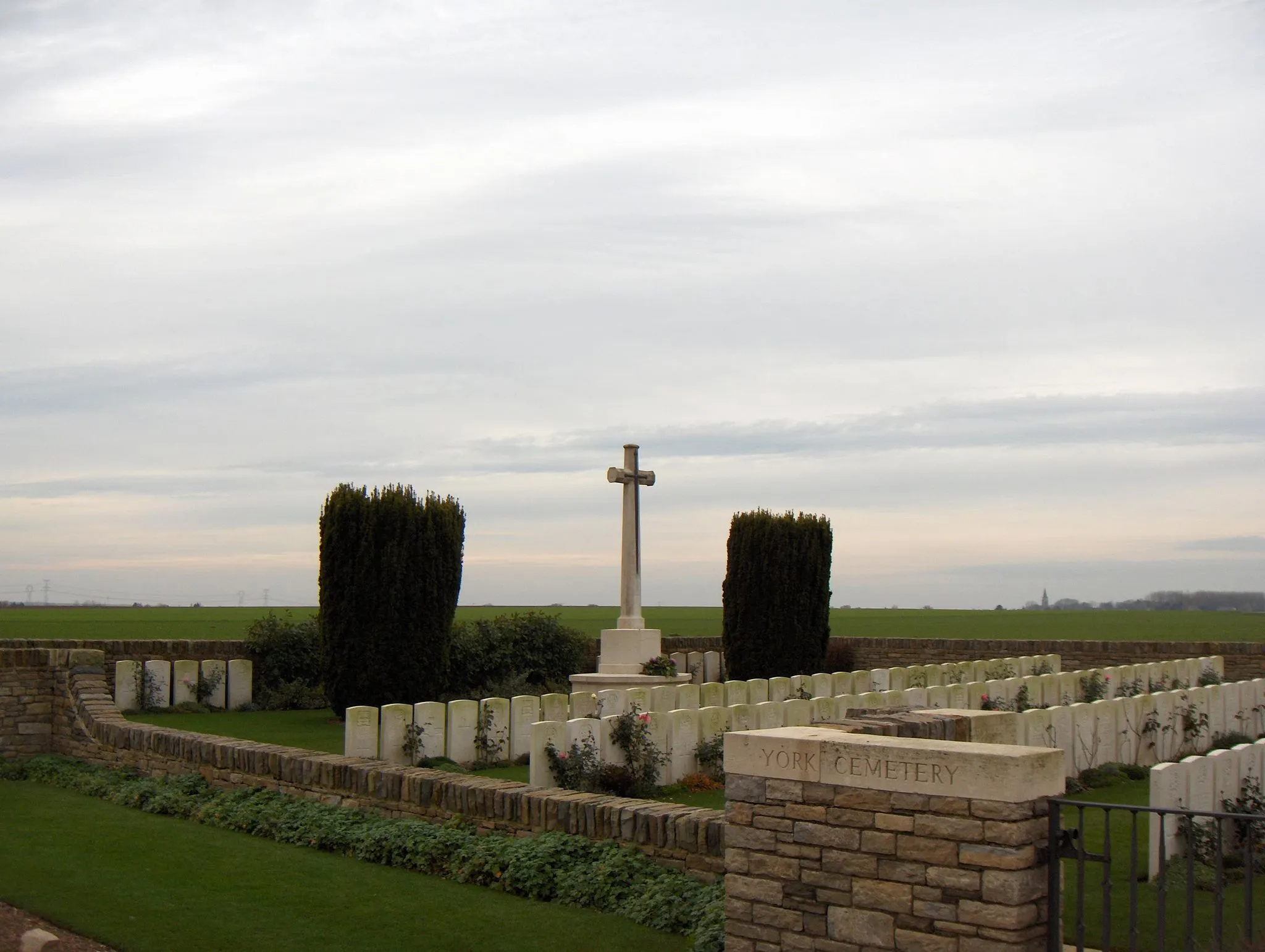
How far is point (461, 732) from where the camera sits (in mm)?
12344

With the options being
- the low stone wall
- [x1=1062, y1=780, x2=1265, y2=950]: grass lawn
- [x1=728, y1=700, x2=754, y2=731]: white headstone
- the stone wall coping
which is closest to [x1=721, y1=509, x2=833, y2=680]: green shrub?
[x1=728, y1=700, x2=754, y2=731]: white headstone

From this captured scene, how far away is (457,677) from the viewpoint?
59.5 feet

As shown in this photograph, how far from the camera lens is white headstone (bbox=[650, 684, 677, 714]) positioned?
13531 mm

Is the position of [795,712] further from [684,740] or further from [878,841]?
[878,841]

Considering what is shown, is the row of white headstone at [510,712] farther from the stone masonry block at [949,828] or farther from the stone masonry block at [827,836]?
the stone masonry block at [949,828]

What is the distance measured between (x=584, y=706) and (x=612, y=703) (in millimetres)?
320

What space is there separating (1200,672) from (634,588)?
8.76 metres

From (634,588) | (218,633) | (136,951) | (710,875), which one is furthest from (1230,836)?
(218,633)

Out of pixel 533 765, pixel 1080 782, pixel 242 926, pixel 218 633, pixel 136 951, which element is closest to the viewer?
pixel 136 951

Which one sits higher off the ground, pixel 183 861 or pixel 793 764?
pixel 793 764

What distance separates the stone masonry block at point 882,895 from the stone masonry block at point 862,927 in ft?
0.12

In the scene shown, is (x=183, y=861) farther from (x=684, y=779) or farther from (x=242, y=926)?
(x=684, y=779)

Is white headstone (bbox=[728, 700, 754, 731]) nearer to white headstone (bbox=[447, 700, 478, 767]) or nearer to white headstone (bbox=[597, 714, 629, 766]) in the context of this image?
white headstone (bbox=[597, 714, 629, 766])

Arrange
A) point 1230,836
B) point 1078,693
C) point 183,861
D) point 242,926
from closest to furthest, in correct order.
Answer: point 242,926 → point 1230,836 → point 183,861 → point 1078,693
